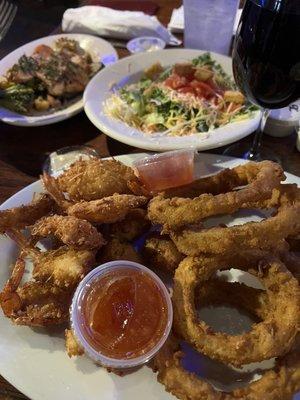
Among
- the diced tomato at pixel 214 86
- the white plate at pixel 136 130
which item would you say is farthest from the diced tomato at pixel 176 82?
the white plate at pixel 136 130

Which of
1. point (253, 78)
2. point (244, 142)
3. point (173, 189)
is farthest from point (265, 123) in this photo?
point (173, 189)

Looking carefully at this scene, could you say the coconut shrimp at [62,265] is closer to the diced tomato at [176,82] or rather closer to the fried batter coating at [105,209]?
the fried batter coating at [105,209]

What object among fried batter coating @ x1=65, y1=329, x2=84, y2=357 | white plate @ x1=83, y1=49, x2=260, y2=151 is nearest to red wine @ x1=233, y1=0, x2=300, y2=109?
white plate @ x1=83, y1=49, x2=260, y2=151

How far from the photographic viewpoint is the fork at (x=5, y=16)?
3.64 metres

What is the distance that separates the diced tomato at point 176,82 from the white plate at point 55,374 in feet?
6.64

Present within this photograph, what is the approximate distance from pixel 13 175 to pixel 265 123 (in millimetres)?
1683

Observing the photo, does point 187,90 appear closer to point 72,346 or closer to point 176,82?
point 176,82

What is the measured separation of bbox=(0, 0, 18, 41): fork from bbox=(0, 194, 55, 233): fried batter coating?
2255 millimetres

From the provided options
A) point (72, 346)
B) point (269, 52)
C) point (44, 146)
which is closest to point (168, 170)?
point (269, 52)

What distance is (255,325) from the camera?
1.64 m

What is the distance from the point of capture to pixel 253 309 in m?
1.77

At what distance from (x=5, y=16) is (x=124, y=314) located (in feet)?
10.9

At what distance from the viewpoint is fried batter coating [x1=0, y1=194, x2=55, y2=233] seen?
1.94 m

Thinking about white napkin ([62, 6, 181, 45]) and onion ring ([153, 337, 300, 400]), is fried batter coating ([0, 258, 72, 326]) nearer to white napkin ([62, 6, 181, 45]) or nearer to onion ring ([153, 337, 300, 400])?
onion ring ([153, 337, 300, 400])
